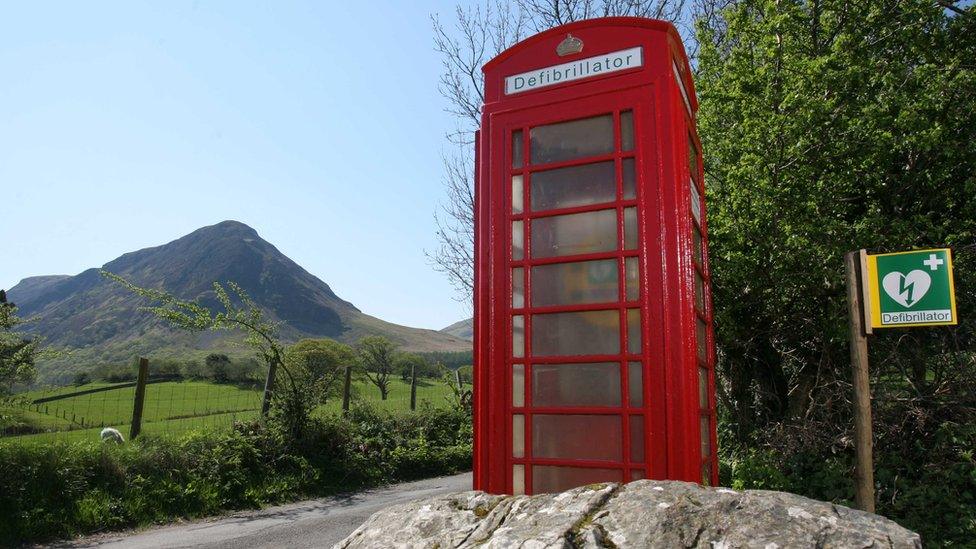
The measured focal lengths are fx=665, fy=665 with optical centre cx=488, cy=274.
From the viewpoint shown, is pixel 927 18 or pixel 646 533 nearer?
pixel 646 533

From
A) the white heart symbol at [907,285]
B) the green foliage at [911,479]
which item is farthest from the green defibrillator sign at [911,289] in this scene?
the green foliage at [911,479]

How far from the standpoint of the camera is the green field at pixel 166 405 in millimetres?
16594

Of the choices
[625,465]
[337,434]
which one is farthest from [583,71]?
[337,434]

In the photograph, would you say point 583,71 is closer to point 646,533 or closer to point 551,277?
point 551,277

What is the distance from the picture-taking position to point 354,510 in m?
8.87

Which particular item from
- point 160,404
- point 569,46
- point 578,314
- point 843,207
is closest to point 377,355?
point 160,404

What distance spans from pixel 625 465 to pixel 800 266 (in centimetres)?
433

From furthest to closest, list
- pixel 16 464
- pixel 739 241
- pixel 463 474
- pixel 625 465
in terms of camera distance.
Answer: pixel 463 474 < pixel 16 464 < pixel 739 241 < pixel 625 465

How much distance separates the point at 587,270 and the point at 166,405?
25972 millimetres

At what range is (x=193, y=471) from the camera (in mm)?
9031

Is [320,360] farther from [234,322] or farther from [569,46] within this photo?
[569,46]

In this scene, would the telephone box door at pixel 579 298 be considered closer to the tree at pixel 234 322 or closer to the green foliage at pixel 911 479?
the green foliage at pixel 911 479

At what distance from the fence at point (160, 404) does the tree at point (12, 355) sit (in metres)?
0.26

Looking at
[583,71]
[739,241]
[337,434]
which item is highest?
[583,71]
